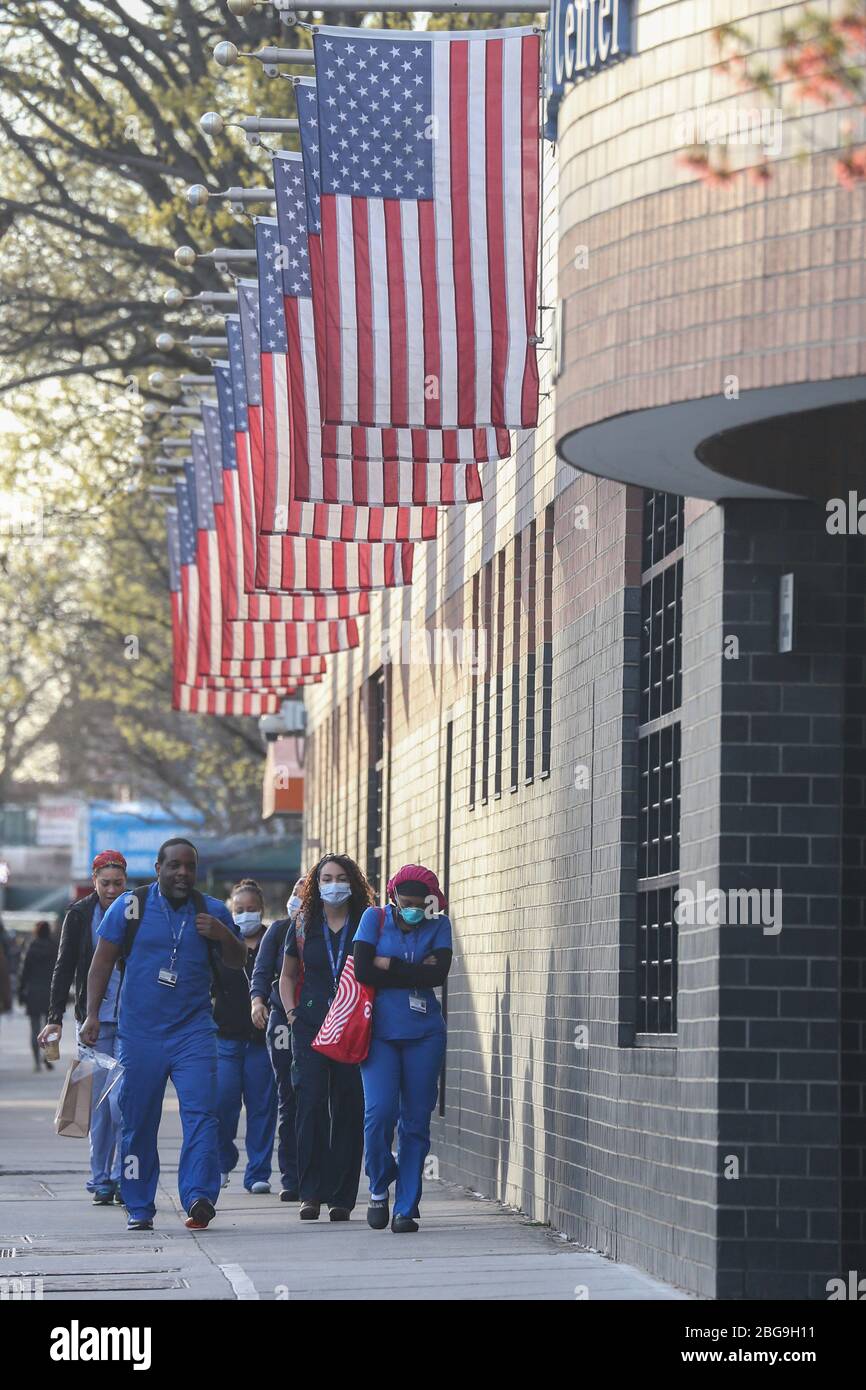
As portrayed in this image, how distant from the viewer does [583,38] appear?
10039mm

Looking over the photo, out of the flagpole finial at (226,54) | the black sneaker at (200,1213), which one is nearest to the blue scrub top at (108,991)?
the black sneaker at (200,1213)

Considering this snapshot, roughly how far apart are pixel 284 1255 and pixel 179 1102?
4.46ft

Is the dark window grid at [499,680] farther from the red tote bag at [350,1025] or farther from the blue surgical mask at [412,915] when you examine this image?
the red tote bag at [350,1025]

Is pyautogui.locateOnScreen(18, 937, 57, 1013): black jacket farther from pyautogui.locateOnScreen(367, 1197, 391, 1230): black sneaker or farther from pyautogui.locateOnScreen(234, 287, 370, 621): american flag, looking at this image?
pyautogui.locateOnScreen(367, 1197, 391, 1230): black sneaker

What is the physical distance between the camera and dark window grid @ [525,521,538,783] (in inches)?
589

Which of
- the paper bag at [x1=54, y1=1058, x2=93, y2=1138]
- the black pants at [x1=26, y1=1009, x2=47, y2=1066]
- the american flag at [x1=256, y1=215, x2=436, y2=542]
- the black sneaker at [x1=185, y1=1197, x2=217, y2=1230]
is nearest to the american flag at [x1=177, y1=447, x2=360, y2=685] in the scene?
the american flag at [x1=256, y1=215, x2=436, y2=542]

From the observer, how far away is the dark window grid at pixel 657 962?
11.3 m

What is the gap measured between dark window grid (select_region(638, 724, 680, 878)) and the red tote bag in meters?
1.83

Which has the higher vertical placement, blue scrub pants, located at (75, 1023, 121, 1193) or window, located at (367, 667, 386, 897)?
window, located at (367, 667, 386, 897)

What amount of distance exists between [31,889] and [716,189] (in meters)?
89.2

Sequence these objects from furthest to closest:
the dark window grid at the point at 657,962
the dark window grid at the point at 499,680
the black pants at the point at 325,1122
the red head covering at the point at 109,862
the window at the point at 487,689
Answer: the window at the point at 487,689, the dark window grid at the point at 499,680, the red head covering at the point at 109,862, the black pants at the point at 325,1122, the dark window grid at the point at 657,962

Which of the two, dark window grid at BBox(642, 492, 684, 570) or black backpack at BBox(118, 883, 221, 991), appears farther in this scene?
black backpack at BBox(118, 883, 221, 991)

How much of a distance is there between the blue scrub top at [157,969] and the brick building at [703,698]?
183 centimetres
